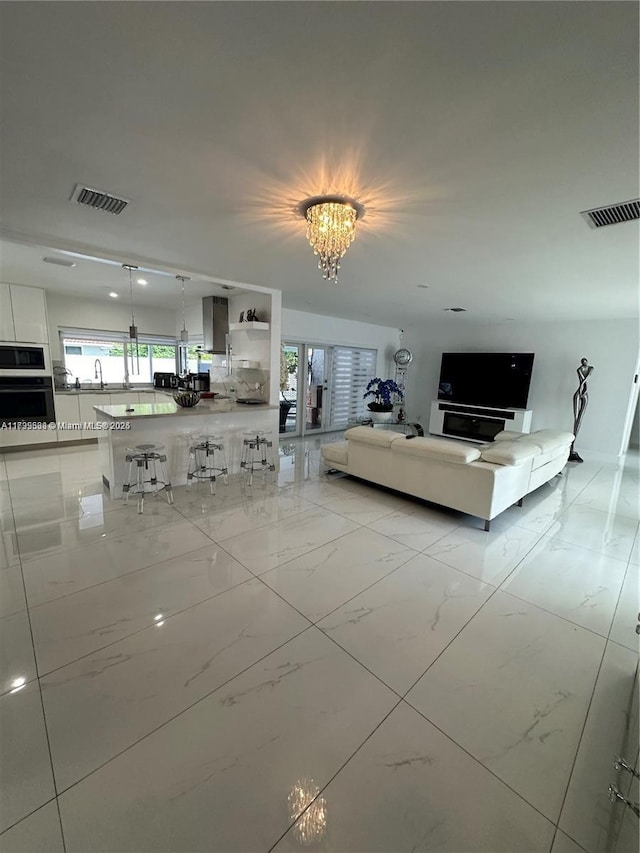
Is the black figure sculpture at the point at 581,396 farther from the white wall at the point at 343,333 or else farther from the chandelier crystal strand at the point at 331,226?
the chandelier crystal strand at the point at 331,226

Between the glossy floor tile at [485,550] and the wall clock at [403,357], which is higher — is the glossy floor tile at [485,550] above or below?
below

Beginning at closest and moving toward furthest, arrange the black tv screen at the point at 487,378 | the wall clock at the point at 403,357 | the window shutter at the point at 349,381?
the black tv screen at the point at 487,378 → the window shutter at the point at 349,381 → the wall clock at the point at 403,357

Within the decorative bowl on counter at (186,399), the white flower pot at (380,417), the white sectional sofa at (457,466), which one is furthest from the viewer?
the white flower pot at (380,417)

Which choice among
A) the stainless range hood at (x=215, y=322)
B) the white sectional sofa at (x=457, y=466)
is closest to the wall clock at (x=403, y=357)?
the white sectional sofa at (x=457, y=466)

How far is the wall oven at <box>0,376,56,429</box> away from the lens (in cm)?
493

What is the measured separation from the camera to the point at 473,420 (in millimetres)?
7125

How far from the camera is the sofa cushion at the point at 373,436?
12.3 ft

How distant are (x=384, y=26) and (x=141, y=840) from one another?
8.66ft

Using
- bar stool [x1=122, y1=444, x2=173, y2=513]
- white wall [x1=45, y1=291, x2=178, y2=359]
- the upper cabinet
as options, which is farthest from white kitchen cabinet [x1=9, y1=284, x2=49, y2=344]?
bar stool [x1=122, y1=444, x2=173, y2=513]

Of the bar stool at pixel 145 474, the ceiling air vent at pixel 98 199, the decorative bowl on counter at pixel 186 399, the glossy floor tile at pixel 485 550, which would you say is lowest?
the glossy floor tile at pixel 485 550

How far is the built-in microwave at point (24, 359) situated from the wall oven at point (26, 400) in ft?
0.29

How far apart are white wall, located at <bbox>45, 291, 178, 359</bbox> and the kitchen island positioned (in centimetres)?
299

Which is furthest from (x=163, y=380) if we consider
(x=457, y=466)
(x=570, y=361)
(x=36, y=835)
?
(x=570, y=361)

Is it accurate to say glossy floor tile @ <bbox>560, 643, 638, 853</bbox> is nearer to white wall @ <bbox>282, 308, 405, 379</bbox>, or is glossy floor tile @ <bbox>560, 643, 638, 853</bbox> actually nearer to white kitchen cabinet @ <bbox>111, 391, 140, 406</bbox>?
white wall @ <bbox>282, 308, 405, 379</bbox>
